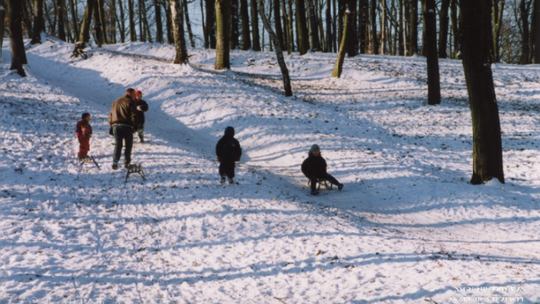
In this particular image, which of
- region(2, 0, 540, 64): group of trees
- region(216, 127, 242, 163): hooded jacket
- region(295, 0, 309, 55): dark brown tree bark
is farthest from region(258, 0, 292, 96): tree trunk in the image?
region(216, 127, 242, 163): hooded jacket

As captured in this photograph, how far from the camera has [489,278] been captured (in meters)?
5.78

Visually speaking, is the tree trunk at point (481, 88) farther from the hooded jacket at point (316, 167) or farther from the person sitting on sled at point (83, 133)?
the person sitting on sled at point (83, 133)

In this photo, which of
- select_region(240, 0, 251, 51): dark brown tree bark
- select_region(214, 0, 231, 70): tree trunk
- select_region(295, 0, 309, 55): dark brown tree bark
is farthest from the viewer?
select_region(240, 0, 251, 51): dark brown tree bark

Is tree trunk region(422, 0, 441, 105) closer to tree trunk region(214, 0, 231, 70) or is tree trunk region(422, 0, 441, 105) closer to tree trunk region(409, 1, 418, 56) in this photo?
tree trunk region(409, 1, 418, 56)

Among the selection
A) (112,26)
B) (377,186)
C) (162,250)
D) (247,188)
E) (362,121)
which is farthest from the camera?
(112,26)

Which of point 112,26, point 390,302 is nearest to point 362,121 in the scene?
point 390,302

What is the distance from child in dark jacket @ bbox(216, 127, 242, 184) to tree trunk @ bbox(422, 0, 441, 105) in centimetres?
1184

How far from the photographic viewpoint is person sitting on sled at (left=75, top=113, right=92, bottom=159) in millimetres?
10769

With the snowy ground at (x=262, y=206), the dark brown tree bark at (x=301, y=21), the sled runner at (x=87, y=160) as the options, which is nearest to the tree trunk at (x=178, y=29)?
the snowy ground at (x=262, y=206)

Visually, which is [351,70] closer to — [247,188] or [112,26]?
[247,188]

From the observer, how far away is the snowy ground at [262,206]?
6016mm

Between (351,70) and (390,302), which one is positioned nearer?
(390,302)

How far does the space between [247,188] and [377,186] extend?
3.91 metres

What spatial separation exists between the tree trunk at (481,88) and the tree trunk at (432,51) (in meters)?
6.94
